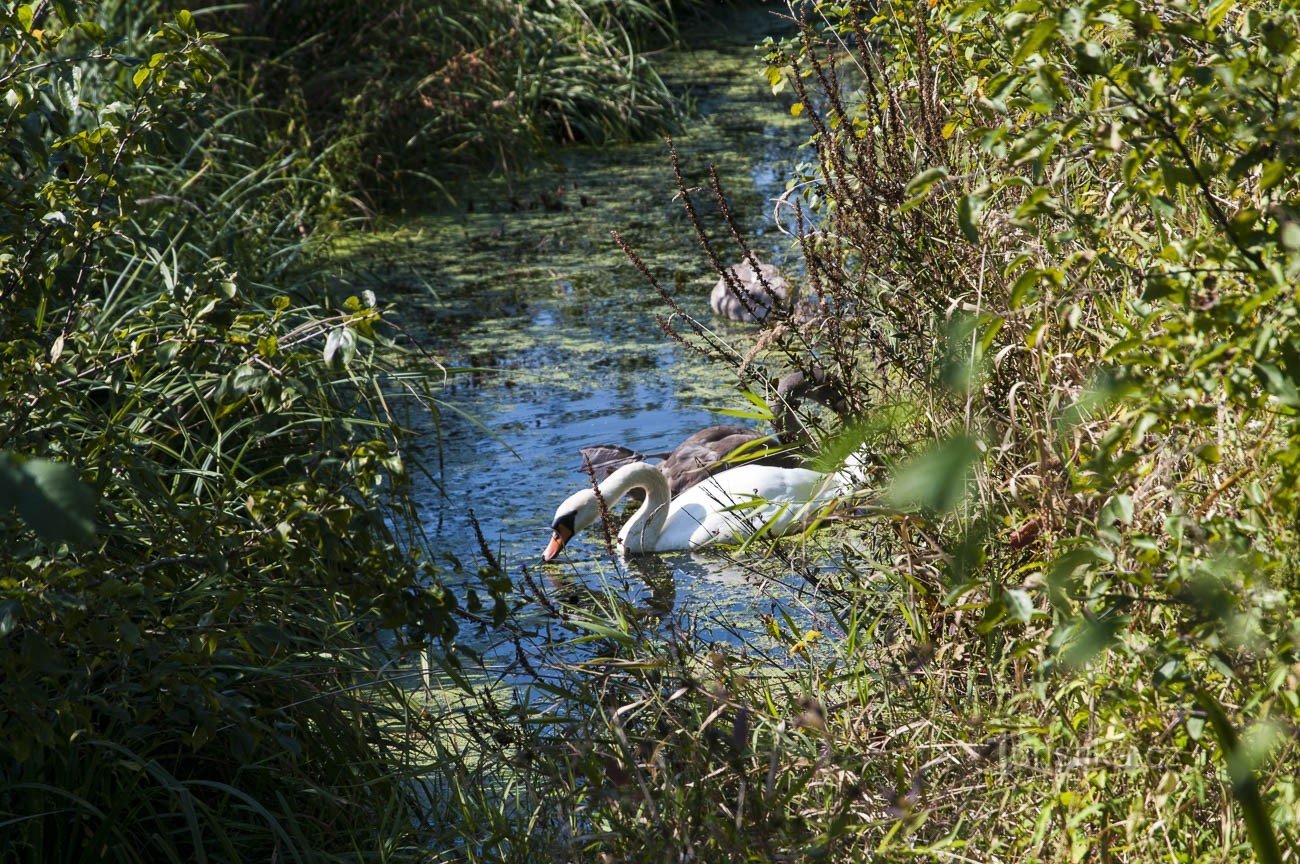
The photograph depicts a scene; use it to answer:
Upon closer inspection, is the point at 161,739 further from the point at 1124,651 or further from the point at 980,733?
the point at 1124,651

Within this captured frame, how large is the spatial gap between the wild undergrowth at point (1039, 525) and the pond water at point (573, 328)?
1.78 feet

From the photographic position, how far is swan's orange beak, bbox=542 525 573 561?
4.22 m

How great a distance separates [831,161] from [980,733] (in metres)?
1.28

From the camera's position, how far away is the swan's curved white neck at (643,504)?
171 inches

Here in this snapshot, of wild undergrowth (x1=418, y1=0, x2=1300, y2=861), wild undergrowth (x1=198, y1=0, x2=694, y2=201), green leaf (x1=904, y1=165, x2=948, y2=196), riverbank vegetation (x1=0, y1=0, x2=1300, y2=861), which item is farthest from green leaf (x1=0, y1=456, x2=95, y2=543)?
wild undergrowth (x1=198, y1=0, x2=694, y2=201)

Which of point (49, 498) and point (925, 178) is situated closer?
point (49, 498)

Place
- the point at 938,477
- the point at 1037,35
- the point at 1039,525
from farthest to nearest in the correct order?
the point at 1039,525
the point at 1037,35
the point at 938,477

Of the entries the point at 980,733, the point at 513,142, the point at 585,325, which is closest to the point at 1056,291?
the point at 980,733

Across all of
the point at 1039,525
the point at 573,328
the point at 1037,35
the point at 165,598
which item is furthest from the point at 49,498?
the point at 573,328

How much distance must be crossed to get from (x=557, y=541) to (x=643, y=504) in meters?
0.40

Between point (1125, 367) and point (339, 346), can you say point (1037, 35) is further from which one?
point (339, 346)

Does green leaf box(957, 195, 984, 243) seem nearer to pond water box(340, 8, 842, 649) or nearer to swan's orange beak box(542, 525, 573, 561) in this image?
pond water box(340, 8, 842, 649)

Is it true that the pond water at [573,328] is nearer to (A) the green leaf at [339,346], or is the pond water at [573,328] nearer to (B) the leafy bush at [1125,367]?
(B) the leafy bush at [1125,367]

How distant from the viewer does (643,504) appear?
14.9 feet
